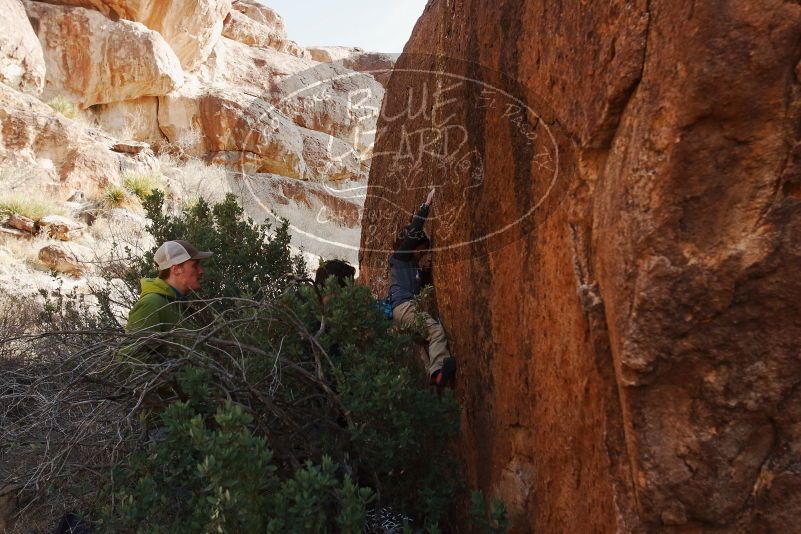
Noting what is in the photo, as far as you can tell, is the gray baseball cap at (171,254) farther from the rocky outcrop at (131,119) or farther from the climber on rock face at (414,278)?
the rocky outcrop at (131,119)

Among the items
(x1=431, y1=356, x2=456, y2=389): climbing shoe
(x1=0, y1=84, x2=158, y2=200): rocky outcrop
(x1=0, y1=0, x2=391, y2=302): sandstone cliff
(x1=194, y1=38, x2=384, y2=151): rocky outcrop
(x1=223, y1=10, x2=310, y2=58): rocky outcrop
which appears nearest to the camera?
(x1=431, y1=356, x2=456, y2=389): climbing shoe

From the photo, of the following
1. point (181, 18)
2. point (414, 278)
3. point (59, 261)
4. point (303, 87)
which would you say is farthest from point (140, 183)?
point (414, 278)

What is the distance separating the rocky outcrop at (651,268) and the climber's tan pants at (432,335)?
2.43ft

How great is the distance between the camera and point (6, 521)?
14.1 feet

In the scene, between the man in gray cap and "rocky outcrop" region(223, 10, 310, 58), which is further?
"rocky outcrop" region(223, 10, 310, 58)

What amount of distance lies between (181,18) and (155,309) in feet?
53.3

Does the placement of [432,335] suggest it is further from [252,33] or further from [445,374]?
[252,33]

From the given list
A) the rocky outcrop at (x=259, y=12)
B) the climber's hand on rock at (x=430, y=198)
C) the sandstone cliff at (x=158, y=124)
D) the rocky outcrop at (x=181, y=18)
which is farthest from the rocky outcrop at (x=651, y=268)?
the rocky outcrop at (x=259, y=12)

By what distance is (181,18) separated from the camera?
18.1 m

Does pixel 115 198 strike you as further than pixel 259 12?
No

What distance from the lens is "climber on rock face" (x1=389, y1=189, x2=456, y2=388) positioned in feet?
13.5

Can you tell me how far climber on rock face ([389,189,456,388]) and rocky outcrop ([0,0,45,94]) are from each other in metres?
12.0

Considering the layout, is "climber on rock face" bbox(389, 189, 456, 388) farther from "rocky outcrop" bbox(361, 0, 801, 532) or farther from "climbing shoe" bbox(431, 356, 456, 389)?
"rocky outcrop" bbox(361, 0, 801, 532)

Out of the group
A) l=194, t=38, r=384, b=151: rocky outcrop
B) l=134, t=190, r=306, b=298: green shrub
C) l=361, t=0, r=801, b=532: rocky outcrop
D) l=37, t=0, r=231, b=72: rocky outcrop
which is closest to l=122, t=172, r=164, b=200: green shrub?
l=37, t=0, r=231, b=72: rocky outcrop
